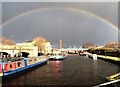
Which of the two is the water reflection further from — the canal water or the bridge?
the bridge

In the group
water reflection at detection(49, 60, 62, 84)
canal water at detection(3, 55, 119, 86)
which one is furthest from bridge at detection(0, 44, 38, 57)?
canal water at detection(3, 55, 119, 86)

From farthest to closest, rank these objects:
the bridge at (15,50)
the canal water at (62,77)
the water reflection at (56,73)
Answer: the bridge at (15,50), the water reflection at (56,73), the canal water at (62,77)

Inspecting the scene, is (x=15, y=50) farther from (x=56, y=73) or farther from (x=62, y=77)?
(x=62, y=77)

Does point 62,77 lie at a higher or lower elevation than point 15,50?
lower

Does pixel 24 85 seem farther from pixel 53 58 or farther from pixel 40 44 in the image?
pixel 40 44

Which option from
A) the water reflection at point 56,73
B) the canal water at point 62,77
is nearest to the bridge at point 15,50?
the water reflection at point 56,73

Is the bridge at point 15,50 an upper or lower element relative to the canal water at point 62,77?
upper

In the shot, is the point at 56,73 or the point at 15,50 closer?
the point at 56,73

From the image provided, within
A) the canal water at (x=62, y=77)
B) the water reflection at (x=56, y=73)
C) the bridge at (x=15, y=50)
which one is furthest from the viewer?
the bridge at (x=15, y=50)

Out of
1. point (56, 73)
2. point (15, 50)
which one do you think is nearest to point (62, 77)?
point (56, 73)

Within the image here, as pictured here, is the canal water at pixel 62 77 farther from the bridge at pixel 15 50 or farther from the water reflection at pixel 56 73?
the bridge at pixel 15 50

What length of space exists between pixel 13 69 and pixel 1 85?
1021 centimetres

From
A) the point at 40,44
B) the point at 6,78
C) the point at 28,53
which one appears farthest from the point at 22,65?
the point at 40,44

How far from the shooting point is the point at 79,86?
104 ft
